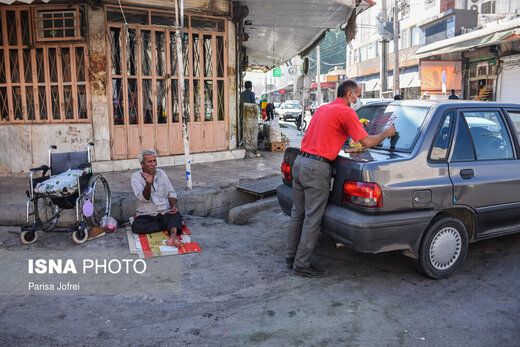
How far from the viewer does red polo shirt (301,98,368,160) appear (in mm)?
3793

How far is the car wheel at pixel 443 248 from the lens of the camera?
384cm

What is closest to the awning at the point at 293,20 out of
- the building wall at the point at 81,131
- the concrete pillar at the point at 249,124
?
the concrete pillar at the point at 249,124

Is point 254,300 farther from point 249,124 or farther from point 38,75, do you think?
point 249,124

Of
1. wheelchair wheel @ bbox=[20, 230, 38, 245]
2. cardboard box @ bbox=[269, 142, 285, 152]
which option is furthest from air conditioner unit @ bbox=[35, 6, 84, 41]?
cardboard box @ bbox=[269, 142, 285, 152]

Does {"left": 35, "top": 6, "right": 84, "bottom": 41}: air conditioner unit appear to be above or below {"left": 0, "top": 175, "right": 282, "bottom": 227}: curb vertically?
above

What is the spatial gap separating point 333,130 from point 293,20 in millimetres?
7913

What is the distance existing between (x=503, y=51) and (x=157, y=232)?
740 inches

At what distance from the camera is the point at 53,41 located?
779 cm

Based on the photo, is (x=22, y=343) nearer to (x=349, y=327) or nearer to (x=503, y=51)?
(x=349, y=327)

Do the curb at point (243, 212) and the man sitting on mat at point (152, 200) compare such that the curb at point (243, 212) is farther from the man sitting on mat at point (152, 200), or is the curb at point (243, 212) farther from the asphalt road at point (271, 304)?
the asphalt road at point (271, 304)

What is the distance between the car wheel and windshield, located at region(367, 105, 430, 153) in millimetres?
769

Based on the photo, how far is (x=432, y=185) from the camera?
12.3 ft

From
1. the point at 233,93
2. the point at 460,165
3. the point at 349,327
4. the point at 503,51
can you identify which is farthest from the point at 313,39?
the point at 349,327

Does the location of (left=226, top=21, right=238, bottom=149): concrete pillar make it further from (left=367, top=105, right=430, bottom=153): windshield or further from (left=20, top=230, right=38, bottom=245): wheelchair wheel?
(left=367, top=105, right=430, bottom=153): windshield
